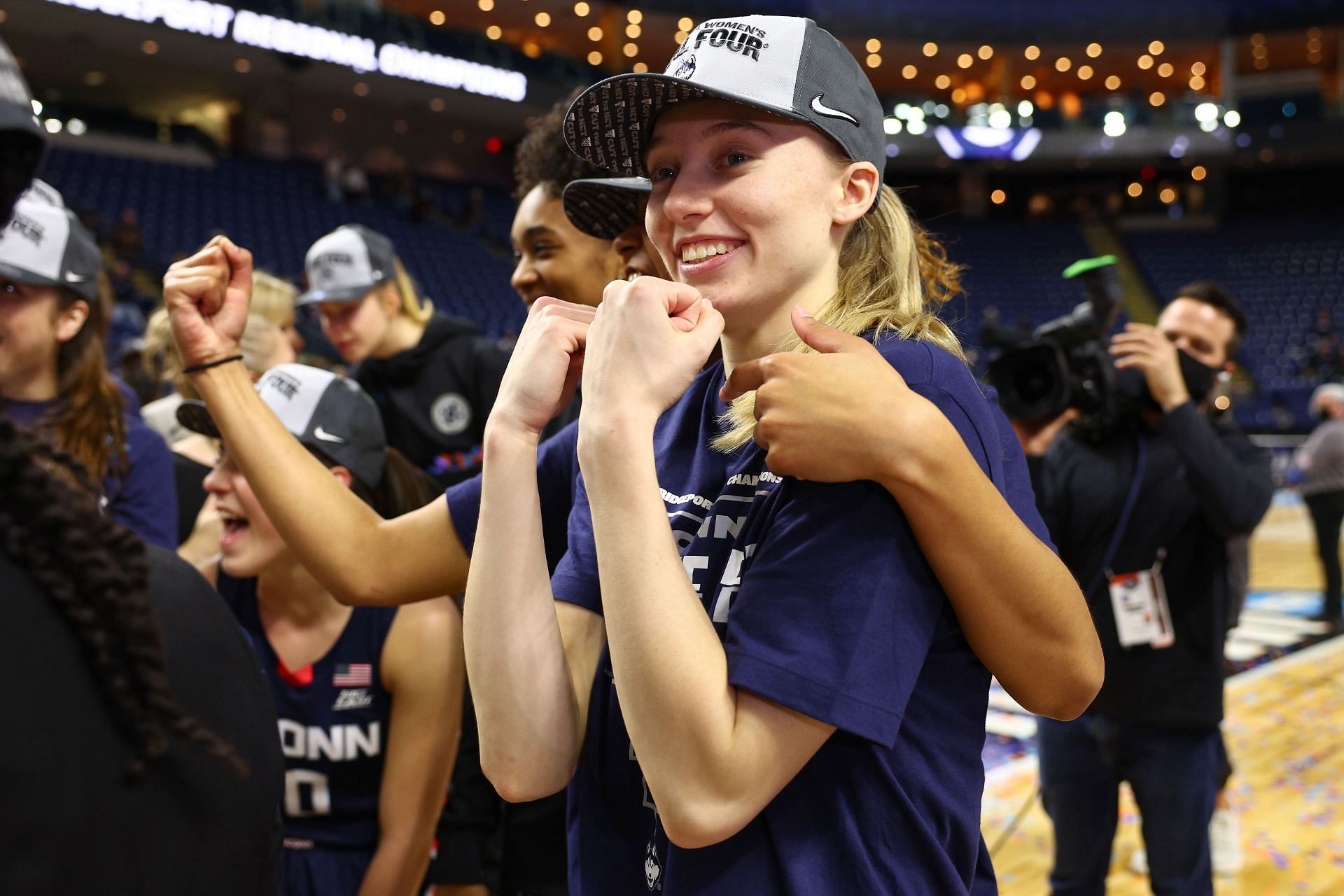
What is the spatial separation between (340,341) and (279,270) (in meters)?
11.7

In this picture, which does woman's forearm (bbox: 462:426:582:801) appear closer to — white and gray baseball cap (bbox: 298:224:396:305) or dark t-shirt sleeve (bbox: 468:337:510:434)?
dark t-shirt sleeve (bbox: 468:337:510:434)

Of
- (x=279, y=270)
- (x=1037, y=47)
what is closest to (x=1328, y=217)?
(x=1037, y=47)

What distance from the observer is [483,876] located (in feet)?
6.90

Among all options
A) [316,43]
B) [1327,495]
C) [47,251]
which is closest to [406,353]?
[47,251]

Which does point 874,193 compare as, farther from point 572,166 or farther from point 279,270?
point 279,270

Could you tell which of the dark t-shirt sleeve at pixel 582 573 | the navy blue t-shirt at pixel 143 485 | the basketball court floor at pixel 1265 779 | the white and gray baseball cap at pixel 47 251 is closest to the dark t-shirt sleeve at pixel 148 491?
the navy blue t-shirt at pixel 143 485

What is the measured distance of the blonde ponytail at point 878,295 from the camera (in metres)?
1.14

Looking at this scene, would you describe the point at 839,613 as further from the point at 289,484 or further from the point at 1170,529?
the point at 1170,529

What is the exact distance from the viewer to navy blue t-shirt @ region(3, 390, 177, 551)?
220 cm

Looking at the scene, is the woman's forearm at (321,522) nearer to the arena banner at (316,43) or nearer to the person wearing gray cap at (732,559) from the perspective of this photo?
the person wearing gray cap at (732,559)

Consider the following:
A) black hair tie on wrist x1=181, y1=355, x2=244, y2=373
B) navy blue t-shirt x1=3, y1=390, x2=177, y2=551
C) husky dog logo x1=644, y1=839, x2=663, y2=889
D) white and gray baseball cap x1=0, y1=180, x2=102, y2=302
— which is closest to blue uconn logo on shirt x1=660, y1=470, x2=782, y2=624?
husky dog logo x1=644, y1=839, x2=663, y2=889

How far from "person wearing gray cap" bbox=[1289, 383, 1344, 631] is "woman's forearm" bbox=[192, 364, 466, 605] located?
7469 mm

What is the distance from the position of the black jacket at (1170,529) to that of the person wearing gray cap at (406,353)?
1588 mm

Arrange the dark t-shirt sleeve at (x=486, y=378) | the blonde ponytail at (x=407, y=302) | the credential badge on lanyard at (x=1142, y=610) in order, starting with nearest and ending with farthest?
the credential badge on lanyard at (x=1142, y=610) < the dark t-shirt sleeve at (x=486, y=378) < the blonde ponytail at (x=407, y=302)
